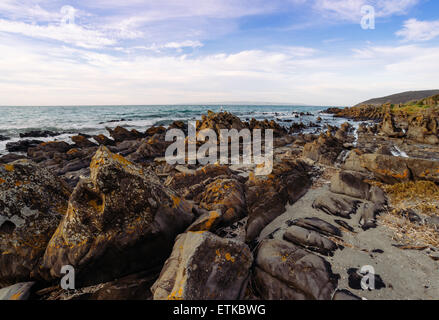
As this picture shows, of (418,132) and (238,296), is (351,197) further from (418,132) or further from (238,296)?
(418,132)

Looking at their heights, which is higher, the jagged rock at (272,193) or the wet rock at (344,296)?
the jagged rock at (272,193)

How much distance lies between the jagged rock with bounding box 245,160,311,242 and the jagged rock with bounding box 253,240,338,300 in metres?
1.09

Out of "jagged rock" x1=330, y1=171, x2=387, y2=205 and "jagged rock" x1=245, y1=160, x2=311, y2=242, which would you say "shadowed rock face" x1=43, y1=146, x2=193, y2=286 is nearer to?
"jagged rock" x1=245, y1=160, x2=311, y2=242

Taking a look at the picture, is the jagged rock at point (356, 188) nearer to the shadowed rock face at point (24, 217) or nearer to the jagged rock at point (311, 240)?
the jagged rock at point (311, 240)

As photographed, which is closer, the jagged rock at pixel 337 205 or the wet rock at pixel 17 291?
the wet rock at pixel 17 291

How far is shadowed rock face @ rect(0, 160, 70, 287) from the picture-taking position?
11.0 feet

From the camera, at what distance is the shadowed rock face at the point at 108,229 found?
3361 mm

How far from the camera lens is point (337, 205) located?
5.45 m

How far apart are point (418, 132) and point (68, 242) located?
24463 millimetres

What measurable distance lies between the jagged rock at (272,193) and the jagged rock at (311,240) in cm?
79

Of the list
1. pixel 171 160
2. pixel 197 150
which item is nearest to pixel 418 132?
pixel 197 150

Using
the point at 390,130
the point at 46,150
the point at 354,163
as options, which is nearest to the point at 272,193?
the point at 354,163

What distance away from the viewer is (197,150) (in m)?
14.9

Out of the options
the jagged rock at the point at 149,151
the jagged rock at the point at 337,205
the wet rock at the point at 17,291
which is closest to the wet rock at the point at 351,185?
the jagged rock at the point at 337,205
